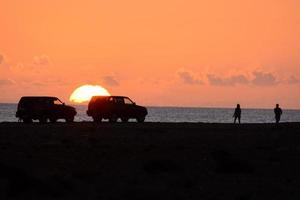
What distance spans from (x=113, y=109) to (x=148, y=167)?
32.6m

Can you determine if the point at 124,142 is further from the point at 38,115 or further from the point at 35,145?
the point at 38,115

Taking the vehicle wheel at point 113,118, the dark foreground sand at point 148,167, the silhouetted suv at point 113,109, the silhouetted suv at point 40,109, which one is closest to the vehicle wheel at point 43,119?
the silhouetted suv at point 40,109

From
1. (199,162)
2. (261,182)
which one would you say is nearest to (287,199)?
(261,182)

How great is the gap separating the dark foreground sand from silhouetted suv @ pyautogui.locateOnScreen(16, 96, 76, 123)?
19.2m

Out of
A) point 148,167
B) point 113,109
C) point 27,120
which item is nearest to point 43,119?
point 27,120

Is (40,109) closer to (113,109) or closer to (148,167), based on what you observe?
(113,109)

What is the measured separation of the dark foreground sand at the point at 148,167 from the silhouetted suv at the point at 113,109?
2090 centimetres

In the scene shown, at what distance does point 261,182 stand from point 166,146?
849cm

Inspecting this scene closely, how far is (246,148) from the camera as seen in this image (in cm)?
3262

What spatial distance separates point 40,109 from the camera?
55.9m

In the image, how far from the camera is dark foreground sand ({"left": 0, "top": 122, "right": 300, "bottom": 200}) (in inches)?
868

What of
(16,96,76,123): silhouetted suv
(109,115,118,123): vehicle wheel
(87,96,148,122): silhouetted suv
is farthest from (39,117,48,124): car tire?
(109,115,118,123): vehicle wheel

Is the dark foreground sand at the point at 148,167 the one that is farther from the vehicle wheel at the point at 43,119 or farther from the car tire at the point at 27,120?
the car tire at the point at 27,120

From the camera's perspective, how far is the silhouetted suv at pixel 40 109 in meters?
56.0
